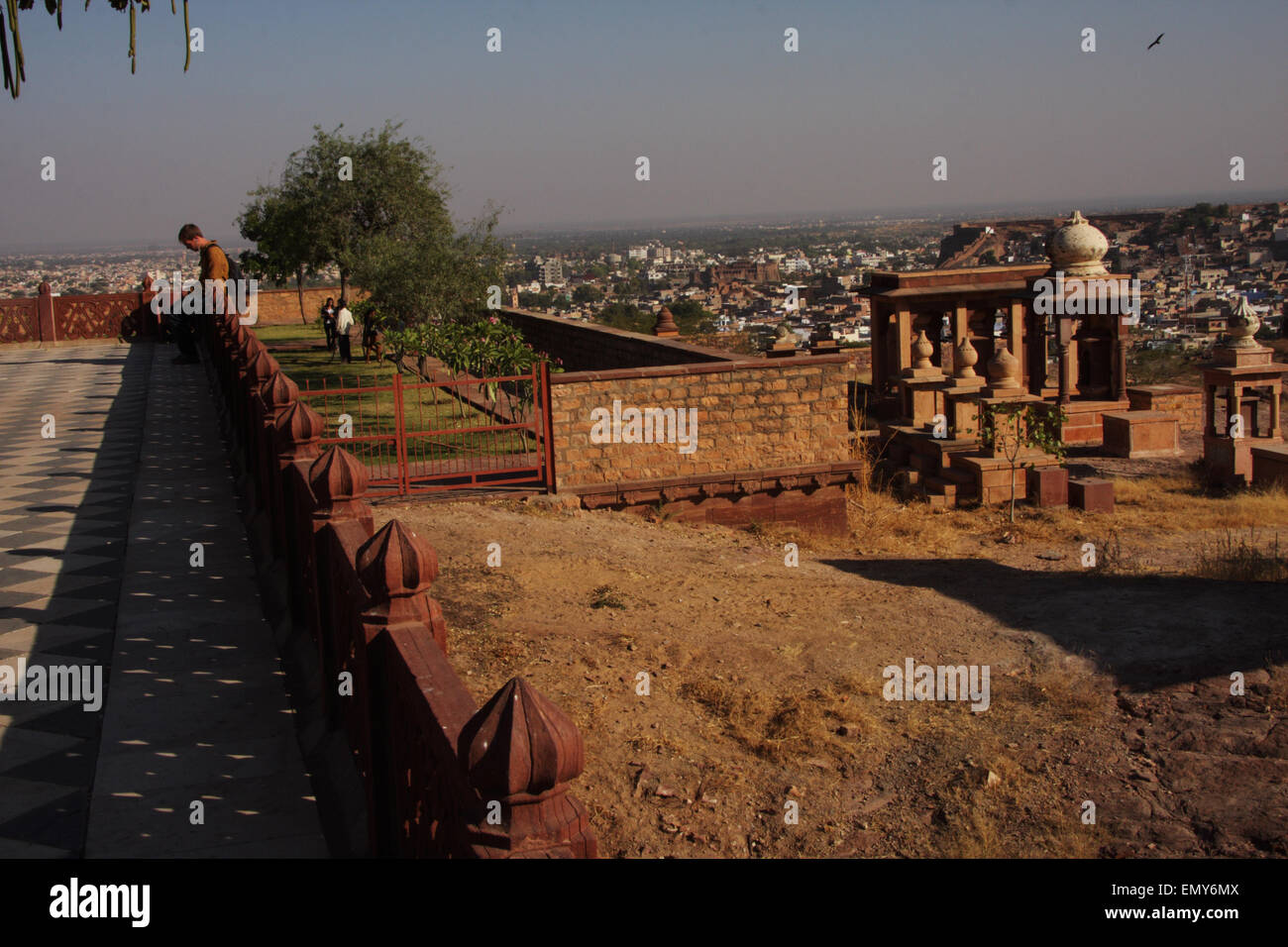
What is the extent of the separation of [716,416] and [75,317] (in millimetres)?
21107

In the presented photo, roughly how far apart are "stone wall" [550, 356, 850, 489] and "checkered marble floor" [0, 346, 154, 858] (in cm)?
435

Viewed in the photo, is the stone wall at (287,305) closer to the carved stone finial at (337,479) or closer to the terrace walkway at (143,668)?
the terrace walkway at (143,668)

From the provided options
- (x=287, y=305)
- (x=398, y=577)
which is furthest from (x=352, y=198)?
(x=398, y=577)

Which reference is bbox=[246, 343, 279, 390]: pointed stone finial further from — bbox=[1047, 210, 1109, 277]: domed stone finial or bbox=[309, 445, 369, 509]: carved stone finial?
bbox=[1047, 210, 1109, 277]: domed stone finial

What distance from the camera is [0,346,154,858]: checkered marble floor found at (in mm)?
4770

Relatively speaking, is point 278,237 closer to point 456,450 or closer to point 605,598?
point 456,450

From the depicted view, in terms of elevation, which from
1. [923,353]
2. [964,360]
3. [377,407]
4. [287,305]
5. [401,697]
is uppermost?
[287,305]

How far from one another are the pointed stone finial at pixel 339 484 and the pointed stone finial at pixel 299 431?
1.35m

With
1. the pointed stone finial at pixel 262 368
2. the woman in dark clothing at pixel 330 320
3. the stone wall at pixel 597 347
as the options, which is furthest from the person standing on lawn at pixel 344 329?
the pointed stone finial at pixel 262 368

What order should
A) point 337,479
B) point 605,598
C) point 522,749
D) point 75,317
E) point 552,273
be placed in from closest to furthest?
point 522,749
point 337,479
point 605,598
point 75,317
point 552,273

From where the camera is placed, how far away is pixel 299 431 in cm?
642
